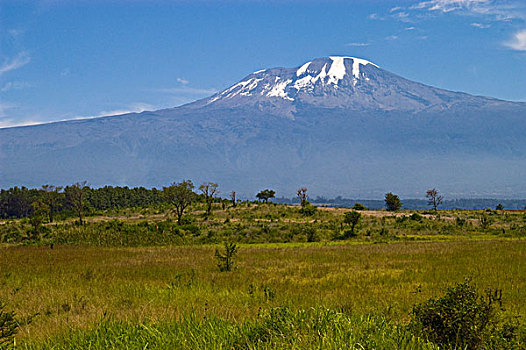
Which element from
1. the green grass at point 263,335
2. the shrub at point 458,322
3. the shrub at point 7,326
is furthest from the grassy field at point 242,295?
the shrub at point 458,322

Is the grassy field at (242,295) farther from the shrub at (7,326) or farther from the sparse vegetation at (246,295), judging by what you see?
the shrub at (7,326)

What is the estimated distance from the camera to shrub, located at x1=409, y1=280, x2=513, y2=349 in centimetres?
666

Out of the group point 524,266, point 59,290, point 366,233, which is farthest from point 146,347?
point 366,233

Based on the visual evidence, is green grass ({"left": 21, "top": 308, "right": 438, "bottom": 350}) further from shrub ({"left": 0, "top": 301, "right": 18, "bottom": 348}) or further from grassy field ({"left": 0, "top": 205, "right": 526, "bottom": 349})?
shrub ({"left": 0, "top": 301, "right": 18, "bottom": 348})

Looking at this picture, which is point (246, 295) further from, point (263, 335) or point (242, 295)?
point (263, 335)

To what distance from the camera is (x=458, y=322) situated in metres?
6.76

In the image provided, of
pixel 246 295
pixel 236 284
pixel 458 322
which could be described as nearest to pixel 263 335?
pixel 458 322

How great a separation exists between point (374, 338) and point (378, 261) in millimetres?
16120

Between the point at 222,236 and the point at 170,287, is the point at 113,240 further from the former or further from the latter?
the point at 170,287

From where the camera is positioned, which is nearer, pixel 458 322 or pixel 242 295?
pixel 458 322

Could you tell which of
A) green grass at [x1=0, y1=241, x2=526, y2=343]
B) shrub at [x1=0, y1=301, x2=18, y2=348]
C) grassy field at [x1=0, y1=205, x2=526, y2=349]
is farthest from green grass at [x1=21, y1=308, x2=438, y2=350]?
green grass at [x1=0, y1=241, x2=526, y2=343]

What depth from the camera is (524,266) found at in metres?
18.2

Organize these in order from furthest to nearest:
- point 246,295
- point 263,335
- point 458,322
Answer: point 246,295, point 458,322, point 263,335

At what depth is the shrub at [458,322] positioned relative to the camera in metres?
6.66
